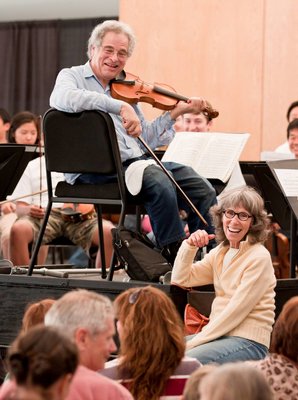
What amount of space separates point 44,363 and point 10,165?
309 cm

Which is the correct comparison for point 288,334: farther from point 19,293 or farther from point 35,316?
A: point 19,293

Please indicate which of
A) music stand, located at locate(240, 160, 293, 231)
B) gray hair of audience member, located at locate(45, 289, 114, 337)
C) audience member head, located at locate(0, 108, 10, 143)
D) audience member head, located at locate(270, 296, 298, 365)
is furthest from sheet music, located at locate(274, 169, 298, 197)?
audience member head, located at locate(0, 108, 10, 143)

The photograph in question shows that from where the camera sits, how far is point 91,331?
244 cm

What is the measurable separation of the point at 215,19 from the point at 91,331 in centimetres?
537

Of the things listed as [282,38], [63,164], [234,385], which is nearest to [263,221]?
[63,164]

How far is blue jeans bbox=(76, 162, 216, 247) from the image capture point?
13.6 ft

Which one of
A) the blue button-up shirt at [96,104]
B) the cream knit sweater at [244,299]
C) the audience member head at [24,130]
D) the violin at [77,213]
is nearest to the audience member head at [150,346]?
the cream knit sweater at [244,299]

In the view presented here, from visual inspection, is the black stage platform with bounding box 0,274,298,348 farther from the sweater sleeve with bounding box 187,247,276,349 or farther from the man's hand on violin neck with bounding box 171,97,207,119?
the man's hand on violin neck with bounding box 171,97,207,119

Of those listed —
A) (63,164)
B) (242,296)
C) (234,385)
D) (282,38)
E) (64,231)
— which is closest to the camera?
(234,385)

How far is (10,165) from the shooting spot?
4879mm

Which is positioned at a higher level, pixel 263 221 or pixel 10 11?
pixel 10 11

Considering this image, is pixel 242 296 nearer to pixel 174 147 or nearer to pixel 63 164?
pixel 63 164

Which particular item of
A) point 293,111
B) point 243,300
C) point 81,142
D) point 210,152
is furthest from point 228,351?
point 293,111

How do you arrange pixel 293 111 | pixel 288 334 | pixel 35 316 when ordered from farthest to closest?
pixel 293 111 → pixel 35 316 → pixel 288 334
